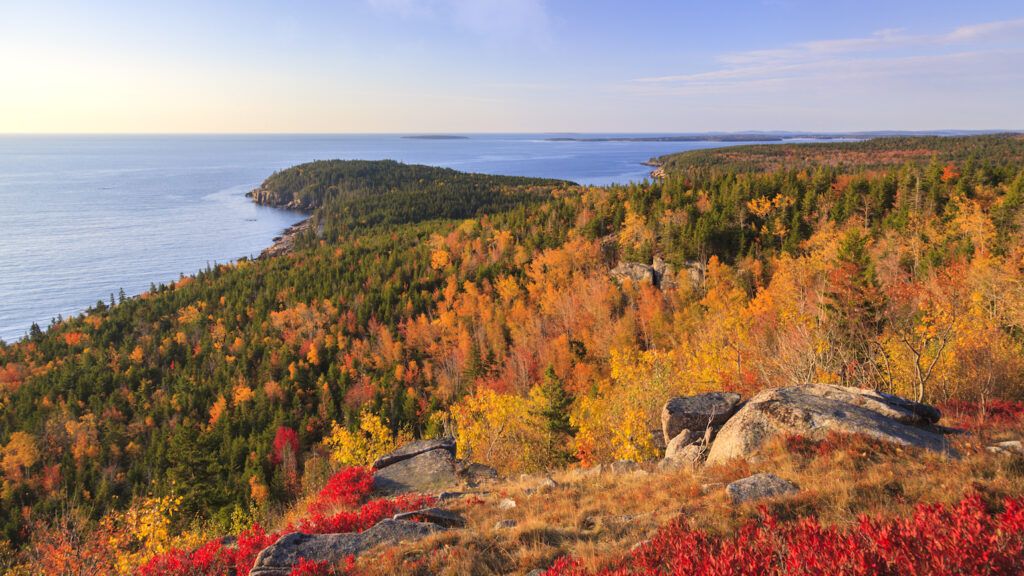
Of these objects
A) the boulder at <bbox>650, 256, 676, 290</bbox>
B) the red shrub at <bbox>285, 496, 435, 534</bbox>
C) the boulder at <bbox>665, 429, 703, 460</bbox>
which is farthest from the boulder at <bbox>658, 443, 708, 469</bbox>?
the boulder at <bbox>650, 256, 676, 290</bbox>

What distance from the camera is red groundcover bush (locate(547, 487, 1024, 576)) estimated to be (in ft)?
20.2

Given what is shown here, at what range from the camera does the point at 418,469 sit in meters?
24.4

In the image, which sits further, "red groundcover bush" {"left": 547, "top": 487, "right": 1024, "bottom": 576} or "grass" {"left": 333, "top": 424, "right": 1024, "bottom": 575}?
"grass" {"left": 333, "top": 424, "right": 1024, "bottom": 575}

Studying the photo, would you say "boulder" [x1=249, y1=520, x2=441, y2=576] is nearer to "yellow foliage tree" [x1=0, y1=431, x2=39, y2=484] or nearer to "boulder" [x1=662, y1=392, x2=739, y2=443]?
"boulder" [x1=662, y1=392, x2=739, y2=443]

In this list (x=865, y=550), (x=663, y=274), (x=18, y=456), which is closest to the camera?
(x=865, y=550)

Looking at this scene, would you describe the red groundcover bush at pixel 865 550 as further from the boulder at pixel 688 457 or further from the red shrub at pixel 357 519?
the boulder at pixel 688 457

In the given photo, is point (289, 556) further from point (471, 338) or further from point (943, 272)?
point (471, 338)

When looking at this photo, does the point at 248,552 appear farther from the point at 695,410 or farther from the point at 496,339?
the point at 496,339

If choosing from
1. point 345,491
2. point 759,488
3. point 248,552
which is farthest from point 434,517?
point 345,491

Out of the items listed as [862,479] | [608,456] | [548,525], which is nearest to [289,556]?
[548,525]

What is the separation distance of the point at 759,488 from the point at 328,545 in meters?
10.3

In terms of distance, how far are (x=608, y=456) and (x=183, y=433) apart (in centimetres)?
4600

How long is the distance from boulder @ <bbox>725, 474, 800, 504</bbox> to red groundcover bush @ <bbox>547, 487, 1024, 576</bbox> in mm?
2474

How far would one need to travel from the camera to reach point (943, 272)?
152 feet
